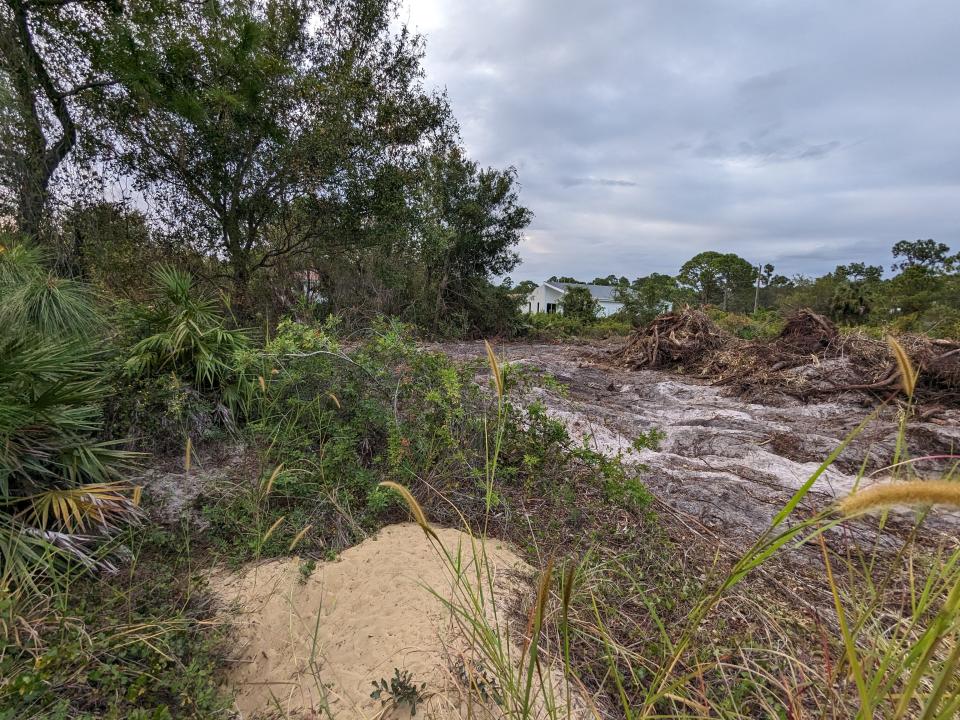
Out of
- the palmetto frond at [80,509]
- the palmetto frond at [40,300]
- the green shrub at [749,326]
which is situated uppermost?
the palmetto frond at [40,300]

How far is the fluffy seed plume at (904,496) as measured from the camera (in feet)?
2.30

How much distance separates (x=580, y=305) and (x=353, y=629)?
18.2 m

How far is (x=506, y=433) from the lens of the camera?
3445mm

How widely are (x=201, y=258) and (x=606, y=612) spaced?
9.38 m

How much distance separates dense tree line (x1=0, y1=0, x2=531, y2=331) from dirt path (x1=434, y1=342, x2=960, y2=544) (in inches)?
223

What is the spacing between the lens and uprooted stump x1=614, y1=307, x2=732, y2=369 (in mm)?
9859

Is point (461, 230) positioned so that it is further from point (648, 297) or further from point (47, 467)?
point (47, 467)

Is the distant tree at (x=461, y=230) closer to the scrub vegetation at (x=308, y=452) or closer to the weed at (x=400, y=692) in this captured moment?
the scrub vegetation at (x=308, y=452)

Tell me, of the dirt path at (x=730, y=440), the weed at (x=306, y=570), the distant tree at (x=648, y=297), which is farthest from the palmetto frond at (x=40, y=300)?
the distant tree at (x=648, y=297)

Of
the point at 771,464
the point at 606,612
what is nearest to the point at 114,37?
the point at 606,612

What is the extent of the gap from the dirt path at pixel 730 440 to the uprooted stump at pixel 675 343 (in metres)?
1.43

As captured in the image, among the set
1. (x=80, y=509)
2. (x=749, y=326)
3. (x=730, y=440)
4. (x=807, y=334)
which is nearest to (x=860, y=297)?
(x=749, y=326)

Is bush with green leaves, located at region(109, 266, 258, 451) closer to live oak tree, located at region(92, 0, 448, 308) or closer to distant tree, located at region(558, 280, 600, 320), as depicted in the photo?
live oak tree, located at region(92, 0, 448, 308)

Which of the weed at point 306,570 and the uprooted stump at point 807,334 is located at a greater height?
the uprooted stump at point 807,334
